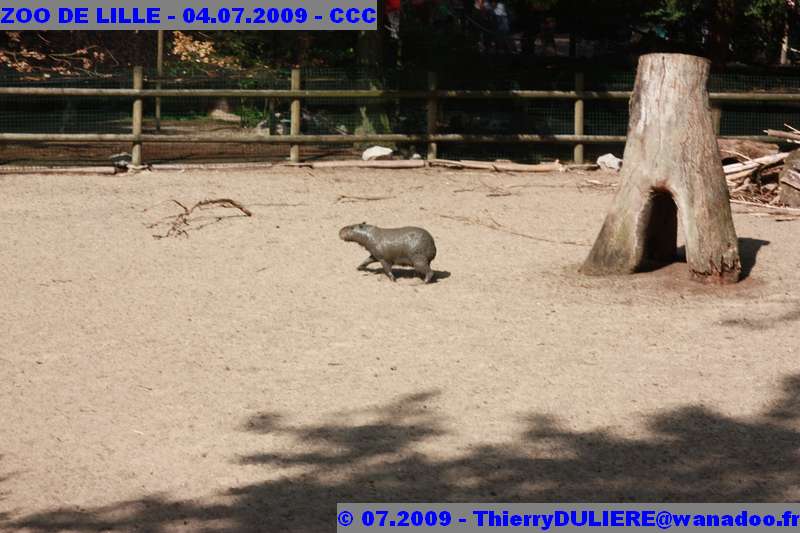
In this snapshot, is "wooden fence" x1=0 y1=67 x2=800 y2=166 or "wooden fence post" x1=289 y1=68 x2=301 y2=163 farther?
"wooden fence post" x1=289 y1=68 x2=301 y2=163

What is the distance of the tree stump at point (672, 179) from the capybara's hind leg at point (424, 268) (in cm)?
132

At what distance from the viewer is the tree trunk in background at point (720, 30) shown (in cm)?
1511

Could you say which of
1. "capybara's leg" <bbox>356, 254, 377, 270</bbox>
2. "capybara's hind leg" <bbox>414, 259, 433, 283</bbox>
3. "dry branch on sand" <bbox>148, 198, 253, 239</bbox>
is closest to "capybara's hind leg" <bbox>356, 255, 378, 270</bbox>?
"capybara's leg" <bbox>356, 254, 377, 270</bbox>

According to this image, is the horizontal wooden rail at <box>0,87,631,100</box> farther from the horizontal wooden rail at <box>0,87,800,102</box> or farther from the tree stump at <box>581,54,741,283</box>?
the tree stump at <box>581,54,741,283</box>

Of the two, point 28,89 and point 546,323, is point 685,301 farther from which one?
point 28,89

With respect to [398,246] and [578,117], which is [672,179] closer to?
[398,246]

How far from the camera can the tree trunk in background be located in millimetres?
15109

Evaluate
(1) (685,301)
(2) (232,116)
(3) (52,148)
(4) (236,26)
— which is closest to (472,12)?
(4) (236,26)

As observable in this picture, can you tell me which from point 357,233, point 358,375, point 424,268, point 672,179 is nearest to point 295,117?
point 357,233

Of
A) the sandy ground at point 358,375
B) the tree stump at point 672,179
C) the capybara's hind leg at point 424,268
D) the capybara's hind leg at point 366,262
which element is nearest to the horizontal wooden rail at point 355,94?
the sandy ground at point 358,375

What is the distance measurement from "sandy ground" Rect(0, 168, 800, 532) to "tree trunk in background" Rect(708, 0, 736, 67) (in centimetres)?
487

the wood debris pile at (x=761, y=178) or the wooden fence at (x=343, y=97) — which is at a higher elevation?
the wooden fence at (x=343, y=97)

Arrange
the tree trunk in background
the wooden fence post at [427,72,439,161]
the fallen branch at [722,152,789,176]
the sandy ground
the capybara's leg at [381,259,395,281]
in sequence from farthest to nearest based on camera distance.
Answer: the tree trunk in background
the wooden fence post at [427,72,439,161]
the fallen branch at [722,152,789,176]
the capybara's leg at [381,259,395,281]
the sandy ground

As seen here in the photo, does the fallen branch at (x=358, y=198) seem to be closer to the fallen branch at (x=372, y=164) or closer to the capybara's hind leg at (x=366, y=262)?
the fallen branch at (x=372, y=164)
